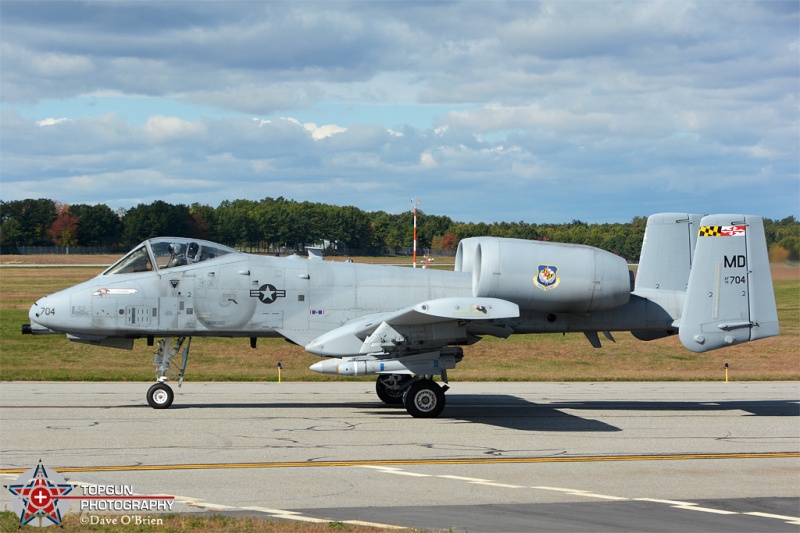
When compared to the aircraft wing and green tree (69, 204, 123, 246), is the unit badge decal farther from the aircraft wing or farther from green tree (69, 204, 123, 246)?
green tree (69, 204, 123, 246)

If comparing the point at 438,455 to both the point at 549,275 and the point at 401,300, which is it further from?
the point at 401,300

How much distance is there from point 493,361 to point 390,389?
35.6 ft

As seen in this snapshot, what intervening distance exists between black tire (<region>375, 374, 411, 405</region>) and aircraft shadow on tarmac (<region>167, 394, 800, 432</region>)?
0.19m

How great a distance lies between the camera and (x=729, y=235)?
17562mm

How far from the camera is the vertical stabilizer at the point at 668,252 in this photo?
19422mm

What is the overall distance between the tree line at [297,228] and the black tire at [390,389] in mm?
17288

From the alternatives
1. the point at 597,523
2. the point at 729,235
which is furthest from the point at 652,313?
the point at 597,523

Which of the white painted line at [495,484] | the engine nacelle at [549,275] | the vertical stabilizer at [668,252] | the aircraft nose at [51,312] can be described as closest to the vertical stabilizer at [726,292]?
the engine nacelle at [549,275]

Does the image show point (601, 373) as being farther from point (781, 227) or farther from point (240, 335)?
point (240, 335)

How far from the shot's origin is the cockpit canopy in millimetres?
17484

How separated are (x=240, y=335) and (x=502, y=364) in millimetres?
12656
